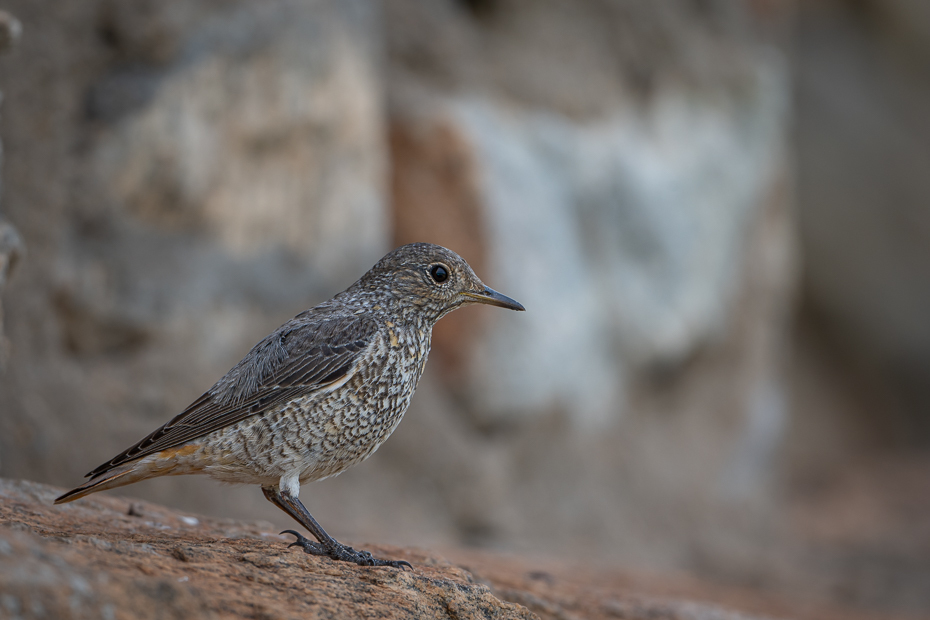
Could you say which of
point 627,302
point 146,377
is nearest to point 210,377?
point 146,377

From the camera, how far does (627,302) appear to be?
10484 mm

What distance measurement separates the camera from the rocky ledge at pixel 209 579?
2.00 m

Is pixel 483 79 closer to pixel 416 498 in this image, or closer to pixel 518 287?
pixel 518 287

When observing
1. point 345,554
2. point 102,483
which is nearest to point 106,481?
point 102,483

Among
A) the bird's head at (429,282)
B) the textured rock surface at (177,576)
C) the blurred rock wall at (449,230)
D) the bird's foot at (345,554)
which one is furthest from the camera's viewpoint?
the blurred rock wall at (449,230)

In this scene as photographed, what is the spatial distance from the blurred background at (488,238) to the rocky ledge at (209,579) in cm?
143

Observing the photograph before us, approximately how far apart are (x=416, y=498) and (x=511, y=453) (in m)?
1.68

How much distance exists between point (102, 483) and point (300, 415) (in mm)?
819

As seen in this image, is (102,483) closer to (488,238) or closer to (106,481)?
(106,481)

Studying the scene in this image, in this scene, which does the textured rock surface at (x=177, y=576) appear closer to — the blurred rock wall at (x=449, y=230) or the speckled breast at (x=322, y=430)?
the speckled breast at (x=322, y=430)

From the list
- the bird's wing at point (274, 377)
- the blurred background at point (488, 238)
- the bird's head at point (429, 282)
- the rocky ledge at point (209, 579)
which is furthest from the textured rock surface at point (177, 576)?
the blurred background at point (488, 238)

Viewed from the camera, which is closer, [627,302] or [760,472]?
[627,302]

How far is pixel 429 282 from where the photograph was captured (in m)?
3.95

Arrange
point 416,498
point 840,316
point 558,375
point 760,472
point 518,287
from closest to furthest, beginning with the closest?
1. point 416,498
2. point 518,287
3. point 558,375
4. point 760,472
5. point 840,316
